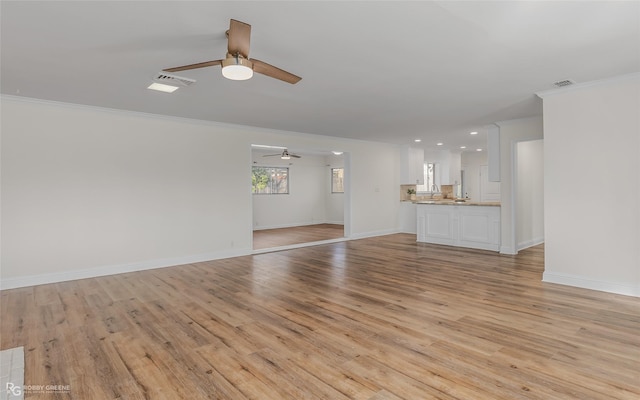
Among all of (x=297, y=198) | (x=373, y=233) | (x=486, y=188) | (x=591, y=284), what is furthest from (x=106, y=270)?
(x=486, y=188)

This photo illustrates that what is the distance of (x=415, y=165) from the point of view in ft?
33.3

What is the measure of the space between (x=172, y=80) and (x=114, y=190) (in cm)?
245

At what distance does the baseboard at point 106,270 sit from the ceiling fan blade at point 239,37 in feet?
14.3

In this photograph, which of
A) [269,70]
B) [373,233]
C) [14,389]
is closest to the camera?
[14,389]

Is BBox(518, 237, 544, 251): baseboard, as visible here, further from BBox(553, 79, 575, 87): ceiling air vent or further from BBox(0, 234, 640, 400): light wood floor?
BBox(553, 79, 575, 87): ceiling air vent

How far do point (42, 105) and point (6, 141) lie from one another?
660 millimetres

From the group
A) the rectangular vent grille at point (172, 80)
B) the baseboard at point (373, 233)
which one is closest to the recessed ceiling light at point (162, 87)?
the rectangular vent grille at point (172, 80)

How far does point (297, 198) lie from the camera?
39.6 ft

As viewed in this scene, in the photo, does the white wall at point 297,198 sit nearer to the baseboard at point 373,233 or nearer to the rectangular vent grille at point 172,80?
the baseboard at point 373,233

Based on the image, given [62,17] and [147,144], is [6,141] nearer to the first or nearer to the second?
[147,144]

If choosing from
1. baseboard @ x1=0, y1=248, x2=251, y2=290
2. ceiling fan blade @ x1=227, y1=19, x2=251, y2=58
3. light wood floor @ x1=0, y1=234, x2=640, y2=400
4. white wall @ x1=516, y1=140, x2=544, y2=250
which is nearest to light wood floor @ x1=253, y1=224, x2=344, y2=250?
baseboard @ x1=0, y1=248, x2=251, y2=290

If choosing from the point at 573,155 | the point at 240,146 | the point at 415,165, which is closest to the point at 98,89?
the point at 240,146

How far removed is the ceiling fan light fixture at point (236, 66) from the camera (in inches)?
97.7

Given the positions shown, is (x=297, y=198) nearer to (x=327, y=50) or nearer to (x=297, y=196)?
(x=297, y=196)
